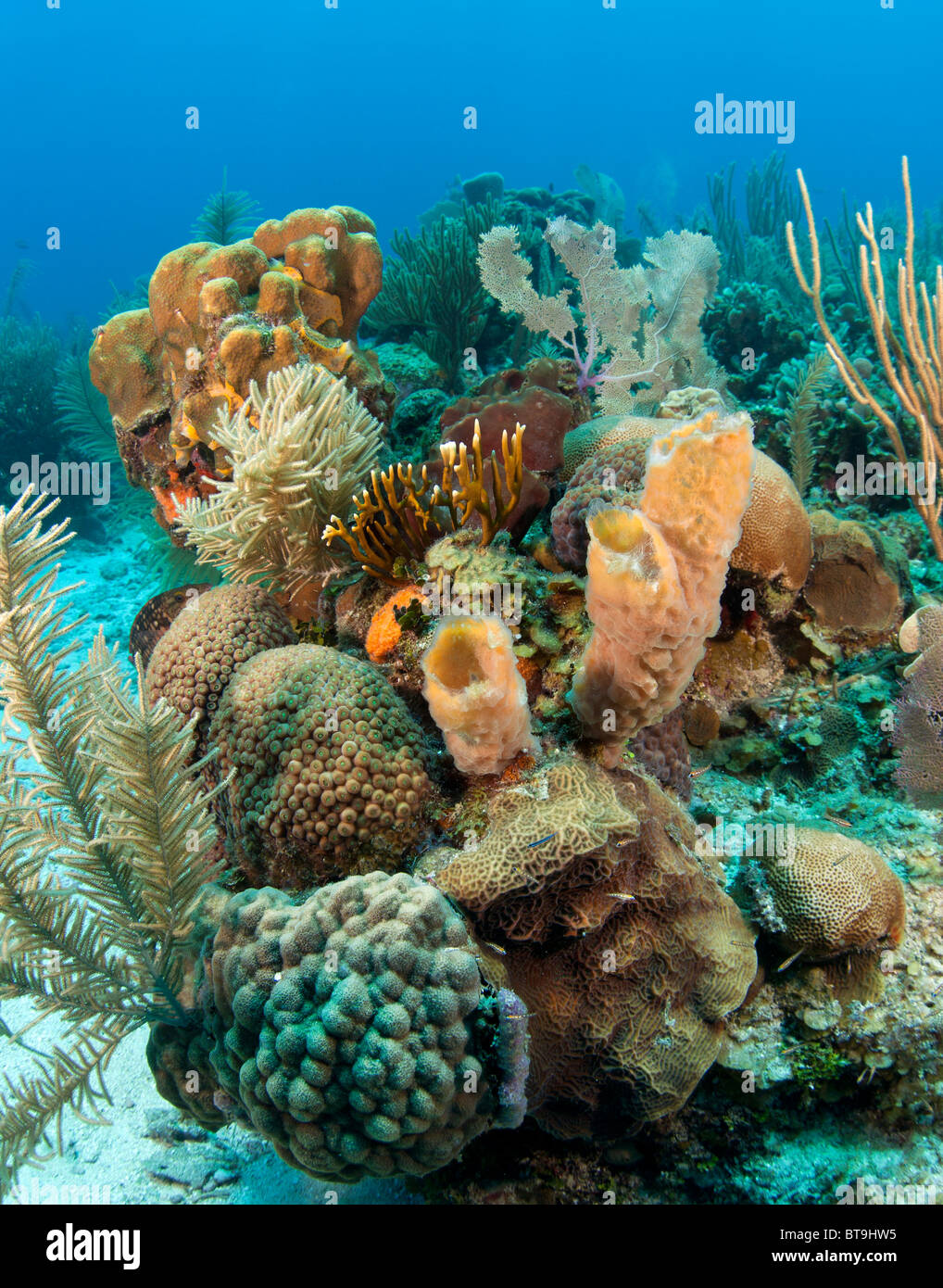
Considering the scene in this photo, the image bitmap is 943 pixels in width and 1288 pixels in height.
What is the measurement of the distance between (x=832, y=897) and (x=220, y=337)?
4428 mm

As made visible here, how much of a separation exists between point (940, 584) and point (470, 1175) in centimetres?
417

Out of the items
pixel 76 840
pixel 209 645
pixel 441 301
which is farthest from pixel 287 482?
pixel 441 301

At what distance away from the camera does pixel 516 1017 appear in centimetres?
202

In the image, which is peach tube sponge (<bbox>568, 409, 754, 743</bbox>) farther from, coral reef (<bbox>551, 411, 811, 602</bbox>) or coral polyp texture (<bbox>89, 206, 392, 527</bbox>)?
coral polyp texture (<bbox>89, 206, 392, 527</bbox>)

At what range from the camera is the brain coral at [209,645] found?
294 centimetres

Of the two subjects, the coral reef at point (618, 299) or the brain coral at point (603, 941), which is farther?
the coral reef at point (618, 299)

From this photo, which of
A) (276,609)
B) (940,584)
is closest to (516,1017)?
(276,609)

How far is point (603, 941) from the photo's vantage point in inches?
93.9

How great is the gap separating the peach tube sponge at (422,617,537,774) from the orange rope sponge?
874mm

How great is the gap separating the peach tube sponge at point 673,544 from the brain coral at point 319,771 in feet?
3.13

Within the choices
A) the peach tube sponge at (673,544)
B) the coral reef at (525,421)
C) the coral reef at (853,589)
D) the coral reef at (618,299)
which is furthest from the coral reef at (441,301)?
the peach tube sponge at (673,544)

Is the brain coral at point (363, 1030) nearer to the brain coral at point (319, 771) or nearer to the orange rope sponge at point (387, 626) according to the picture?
the brain coral at point (319, 771)

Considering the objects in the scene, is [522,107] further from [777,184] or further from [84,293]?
[777,184]

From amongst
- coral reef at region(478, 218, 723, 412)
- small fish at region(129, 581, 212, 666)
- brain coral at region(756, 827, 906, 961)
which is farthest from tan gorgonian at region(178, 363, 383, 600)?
brain coral at region(756, 827, 906, 961)
